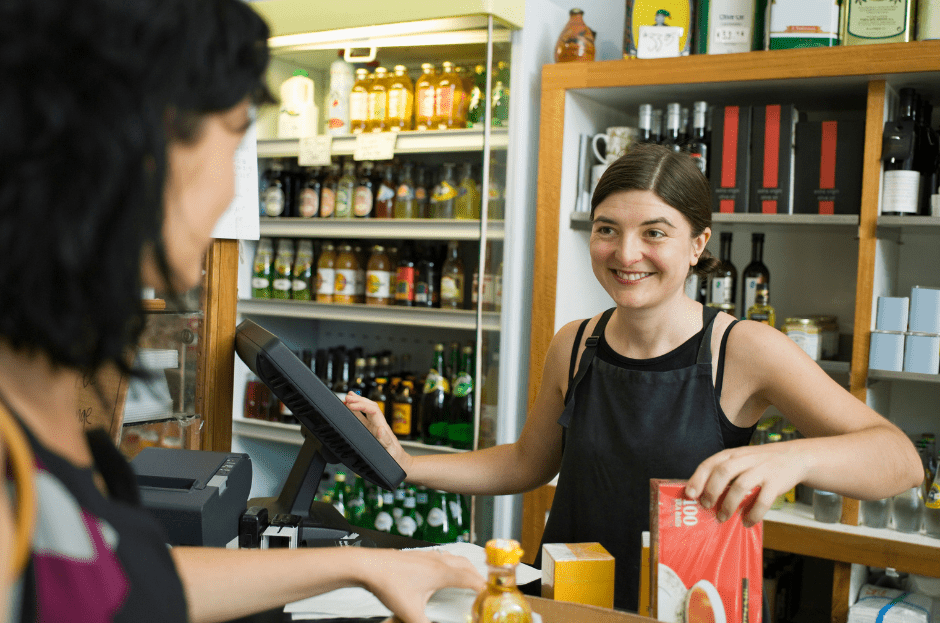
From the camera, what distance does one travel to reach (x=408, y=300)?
3.03 m

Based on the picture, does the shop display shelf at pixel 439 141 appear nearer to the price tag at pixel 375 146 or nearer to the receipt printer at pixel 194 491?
the price tag at pixel 375 146

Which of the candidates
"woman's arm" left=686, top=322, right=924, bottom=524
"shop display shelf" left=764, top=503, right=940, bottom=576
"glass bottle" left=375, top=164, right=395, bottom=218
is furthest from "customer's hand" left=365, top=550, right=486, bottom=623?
"glass bottle" left=375, top=164, right=395, bottom=218

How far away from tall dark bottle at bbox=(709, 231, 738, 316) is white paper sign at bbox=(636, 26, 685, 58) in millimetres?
618

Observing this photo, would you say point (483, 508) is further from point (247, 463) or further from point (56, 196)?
point (56, 196)

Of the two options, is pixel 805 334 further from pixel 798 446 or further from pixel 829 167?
pixel 798 446

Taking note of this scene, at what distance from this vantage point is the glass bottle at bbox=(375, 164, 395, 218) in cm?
311

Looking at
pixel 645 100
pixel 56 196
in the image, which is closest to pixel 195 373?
pixel 56 196

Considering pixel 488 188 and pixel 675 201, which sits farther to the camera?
pixel 488 188

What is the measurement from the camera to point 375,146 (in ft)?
9.26

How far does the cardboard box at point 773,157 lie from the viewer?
237cm

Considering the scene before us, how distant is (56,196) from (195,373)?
123 centimetres

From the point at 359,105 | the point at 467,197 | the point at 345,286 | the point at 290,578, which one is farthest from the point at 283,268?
the point at 290,578

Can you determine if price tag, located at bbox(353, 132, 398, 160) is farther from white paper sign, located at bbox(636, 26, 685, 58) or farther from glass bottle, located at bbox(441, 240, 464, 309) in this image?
white paper sign, located at bbox(636, 26, 685, 58)

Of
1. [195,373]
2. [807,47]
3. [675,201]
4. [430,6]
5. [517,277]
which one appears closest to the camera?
[675,201]
